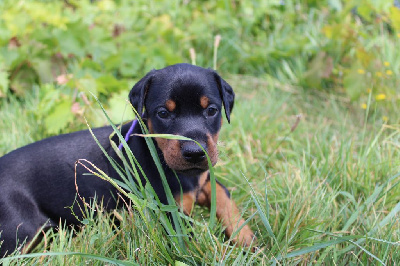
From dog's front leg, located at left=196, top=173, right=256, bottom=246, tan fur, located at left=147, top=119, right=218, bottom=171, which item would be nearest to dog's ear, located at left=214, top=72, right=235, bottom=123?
tan fur, located at left=147, top=119, right=218, bottom=171

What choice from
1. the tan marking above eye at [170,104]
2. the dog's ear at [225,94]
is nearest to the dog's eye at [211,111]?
the dog's ear at [225,94]

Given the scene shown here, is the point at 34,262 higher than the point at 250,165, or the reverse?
the point at 34,262

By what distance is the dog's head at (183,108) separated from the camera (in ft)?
8.10

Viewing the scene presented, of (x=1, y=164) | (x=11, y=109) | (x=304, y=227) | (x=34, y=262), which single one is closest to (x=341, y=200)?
(x=304, y=227)

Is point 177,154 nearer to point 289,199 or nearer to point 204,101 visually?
point 204,101

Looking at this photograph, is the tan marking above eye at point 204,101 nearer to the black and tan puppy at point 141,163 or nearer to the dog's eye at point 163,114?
the black and tan puppy at point 141,163

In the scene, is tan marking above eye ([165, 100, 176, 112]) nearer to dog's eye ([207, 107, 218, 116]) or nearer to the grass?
dog's eye ([207, 107, 218, 116])

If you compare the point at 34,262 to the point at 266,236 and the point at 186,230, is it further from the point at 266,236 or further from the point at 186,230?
the point at 266,236

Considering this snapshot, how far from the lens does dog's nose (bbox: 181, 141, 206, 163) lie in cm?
237

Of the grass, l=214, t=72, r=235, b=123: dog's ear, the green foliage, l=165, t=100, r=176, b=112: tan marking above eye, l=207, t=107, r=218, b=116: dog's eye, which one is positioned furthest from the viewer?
the green foliage

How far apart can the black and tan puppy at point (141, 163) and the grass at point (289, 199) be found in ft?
0.55

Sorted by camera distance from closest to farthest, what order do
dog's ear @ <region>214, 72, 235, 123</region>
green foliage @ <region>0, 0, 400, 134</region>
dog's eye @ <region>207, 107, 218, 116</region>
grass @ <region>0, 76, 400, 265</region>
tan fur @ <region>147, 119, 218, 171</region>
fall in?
grass @ <region>0, 76, 400, 265</region>
tan fur @ <region>147, 119, 218, 171</region>
dog's eye @ <region>207, 107, 218, 116</region>
dog's ear @ <region>214, 72, 235, 123</region>
green foliage @ <region>0, 0, 400, 134</region>

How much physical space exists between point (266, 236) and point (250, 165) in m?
1.01

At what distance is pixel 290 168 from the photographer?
335cm
